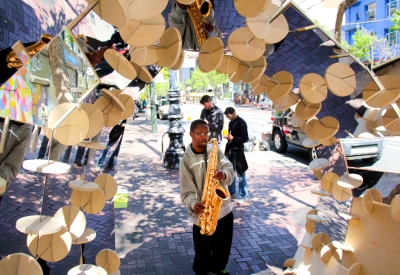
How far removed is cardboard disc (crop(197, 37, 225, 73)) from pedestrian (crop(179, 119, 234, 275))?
1.09 metres

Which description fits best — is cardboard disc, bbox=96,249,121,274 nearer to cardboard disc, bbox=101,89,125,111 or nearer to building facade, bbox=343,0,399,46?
cardboard disc, bbox=101,89,125,111

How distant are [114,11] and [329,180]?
7.26 ft

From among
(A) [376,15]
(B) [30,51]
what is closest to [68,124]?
(B) [30,51]

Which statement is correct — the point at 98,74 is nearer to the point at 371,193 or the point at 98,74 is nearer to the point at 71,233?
the point at 71,233

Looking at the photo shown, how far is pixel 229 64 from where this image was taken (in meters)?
2.31

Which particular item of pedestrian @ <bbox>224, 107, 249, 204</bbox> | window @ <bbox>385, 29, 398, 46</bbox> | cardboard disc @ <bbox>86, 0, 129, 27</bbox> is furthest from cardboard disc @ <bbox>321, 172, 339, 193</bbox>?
window @ <bbox>385, 29, 398, 46</bbox>

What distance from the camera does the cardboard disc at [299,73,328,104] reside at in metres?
2.17

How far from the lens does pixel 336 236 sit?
131 inches

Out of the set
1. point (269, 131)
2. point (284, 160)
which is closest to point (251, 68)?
point (284, 160)

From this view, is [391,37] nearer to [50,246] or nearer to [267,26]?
[267,26]

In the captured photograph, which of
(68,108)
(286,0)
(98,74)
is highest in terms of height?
(286,0)

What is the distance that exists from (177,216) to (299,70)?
3.62m

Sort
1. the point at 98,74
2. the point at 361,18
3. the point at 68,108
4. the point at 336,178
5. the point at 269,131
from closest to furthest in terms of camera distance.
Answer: the point at 68,108 → the point at 98,74 → the point at 336,178 → the point at 269,131 → the point at 361,18

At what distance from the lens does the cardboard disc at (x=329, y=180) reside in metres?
2.64
